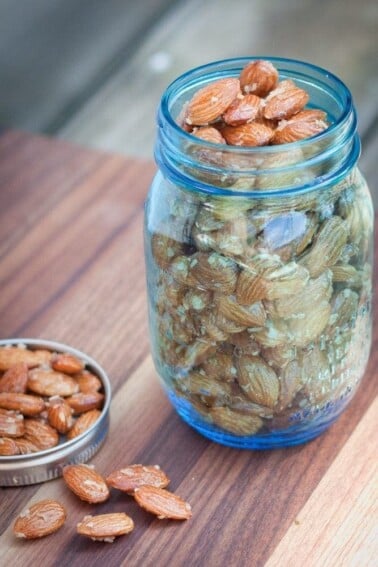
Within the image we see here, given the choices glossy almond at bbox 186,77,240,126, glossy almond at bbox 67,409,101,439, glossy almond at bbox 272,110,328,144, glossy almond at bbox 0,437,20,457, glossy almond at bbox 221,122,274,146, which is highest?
glossy almond at bbox 186,77,240,126

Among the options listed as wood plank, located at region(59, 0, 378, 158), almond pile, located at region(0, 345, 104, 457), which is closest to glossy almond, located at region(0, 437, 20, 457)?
almond pile, located at region(0, 345, 104, 457)

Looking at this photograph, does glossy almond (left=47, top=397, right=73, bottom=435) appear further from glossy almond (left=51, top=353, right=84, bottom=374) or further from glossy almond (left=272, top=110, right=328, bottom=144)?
glossy almond (left=272, top=110, right=328, bottom=144)

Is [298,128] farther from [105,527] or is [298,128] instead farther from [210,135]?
[105,527]

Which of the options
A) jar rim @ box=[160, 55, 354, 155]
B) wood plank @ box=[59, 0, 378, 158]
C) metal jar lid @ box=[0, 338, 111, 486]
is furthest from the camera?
wood plank @ box=[59, 0, 378, 158]

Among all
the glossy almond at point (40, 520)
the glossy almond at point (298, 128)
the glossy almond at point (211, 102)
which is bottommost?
the glossy almond at point (40, 520)

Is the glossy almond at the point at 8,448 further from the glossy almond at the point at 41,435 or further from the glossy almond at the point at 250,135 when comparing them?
the glossy almond at the point at 250,135

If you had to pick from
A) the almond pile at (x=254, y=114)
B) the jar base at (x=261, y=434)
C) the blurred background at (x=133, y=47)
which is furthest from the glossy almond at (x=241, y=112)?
the blurred background at (x=133, y=47)

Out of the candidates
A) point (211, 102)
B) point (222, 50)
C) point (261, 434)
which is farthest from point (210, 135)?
point (222, 50)
